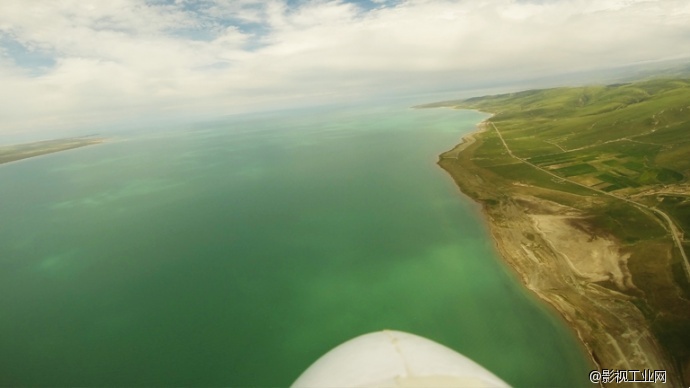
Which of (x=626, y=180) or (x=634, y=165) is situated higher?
(x=634, y=165)

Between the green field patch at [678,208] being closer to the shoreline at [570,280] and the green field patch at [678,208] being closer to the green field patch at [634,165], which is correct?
the shoreline at [570,280]

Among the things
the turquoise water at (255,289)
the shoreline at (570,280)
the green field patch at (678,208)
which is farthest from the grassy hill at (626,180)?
the turquoise water at (255,289)

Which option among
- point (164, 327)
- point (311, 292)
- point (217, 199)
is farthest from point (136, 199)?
point (311, 292)

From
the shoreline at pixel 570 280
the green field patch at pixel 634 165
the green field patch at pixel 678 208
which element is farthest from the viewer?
the green field patch at pixel 634 165

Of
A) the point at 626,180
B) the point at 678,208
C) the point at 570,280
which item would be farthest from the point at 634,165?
the point at 570,280

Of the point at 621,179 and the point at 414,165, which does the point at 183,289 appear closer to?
the point at 414,165

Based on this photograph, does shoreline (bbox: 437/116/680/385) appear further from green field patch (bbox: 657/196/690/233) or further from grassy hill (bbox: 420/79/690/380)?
green field patch (bbox: 657/196/690/233)

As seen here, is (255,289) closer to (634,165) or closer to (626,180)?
(626,180)
